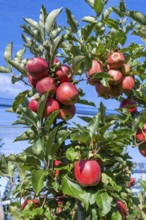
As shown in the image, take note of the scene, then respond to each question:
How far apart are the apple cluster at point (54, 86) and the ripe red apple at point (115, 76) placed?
0.49 ft

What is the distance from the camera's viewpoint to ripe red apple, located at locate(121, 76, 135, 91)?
136cm

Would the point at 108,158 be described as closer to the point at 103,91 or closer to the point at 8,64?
the point at 103,91

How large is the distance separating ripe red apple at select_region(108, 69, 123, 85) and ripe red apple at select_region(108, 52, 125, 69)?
19mm

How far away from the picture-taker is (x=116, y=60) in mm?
1296

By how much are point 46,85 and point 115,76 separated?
0.90 ft

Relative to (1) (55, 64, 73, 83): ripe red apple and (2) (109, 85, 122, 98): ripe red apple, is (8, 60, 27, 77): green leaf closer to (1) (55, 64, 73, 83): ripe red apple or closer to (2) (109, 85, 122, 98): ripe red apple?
(1) (55, 64, 73, 83): ripe red apple

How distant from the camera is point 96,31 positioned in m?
1.50

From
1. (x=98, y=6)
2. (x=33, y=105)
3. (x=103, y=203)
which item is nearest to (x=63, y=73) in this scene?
(x=33, y=105)

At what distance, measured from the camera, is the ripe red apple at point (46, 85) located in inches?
48.1

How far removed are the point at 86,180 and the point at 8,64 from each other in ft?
1.97

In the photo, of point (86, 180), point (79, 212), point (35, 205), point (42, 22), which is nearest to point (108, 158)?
point (86, 180)

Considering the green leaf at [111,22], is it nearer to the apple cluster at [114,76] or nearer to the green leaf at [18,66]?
the apple cluster at [114,76]

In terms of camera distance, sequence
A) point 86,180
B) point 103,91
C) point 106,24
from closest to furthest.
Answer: point 86,180
point 103,91
point 106,24

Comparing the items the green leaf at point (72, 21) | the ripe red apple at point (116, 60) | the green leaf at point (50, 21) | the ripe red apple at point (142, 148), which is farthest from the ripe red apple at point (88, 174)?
the green leaf at point (72, 21)
